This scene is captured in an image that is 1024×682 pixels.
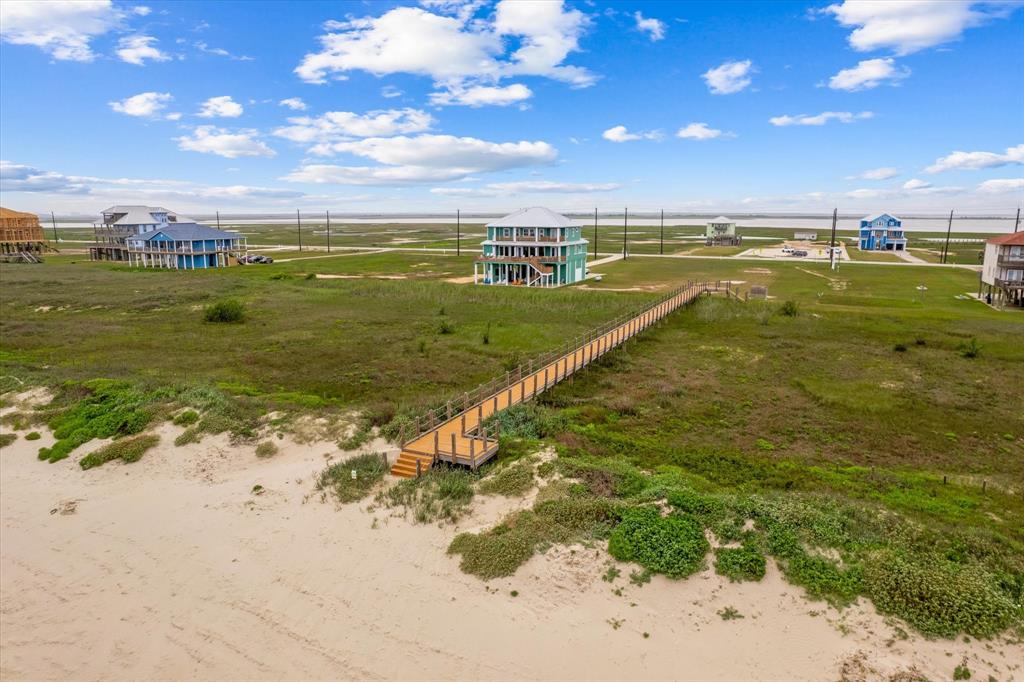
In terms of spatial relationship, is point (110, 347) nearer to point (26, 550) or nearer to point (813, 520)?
point (26, 550)

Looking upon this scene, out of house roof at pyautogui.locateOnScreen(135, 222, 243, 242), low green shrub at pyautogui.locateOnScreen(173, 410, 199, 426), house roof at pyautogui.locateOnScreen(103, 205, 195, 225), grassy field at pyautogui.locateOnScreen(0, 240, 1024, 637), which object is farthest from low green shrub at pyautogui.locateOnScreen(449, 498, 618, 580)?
house roof at pyautogui.locateOnScreen(103, 205, 195, 225)

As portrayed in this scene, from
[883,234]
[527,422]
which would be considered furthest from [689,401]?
[883,234]

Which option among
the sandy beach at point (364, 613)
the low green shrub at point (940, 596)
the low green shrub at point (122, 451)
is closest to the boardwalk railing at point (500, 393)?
the sandy beach at point (364, 613)

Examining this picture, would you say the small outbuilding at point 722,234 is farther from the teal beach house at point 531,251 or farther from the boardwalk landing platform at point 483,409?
the boardwalk landing platform at point 483,409

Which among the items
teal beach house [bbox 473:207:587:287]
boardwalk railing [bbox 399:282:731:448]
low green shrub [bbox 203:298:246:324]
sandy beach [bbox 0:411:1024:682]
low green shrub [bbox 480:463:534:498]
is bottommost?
sandy beach [bbox 0:411:1024:682]

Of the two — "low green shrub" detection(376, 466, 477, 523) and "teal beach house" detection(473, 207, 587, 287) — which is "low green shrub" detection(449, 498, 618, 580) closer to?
"low green shrub" detection(376, 466, 477, 523)

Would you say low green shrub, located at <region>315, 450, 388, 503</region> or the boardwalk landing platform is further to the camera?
the boardwalk landing platform

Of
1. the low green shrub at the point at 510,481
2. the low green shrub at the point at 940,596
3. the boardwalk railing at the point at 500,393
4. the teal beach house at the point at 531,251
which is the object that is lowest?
the low green shrub at the point at 940,596
